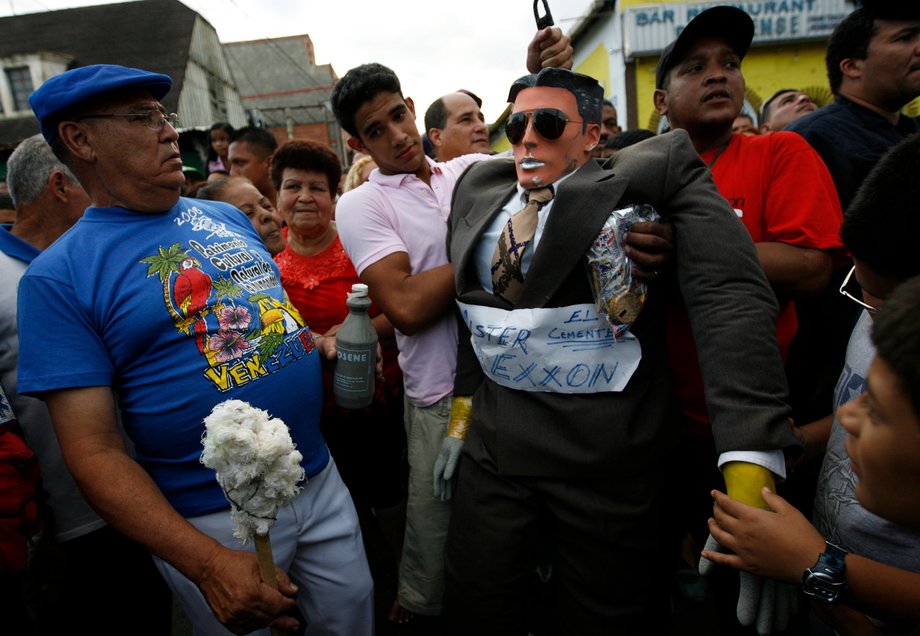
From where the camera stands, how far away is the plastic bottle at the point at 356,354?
198 cm

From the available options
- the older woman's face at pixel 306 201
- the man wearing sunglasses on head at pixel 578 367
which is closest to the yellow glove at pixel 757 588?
the man wearing sunglasses on head at pixel 578 367

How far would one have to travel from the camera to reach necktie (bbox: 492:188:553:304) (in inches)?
64.0

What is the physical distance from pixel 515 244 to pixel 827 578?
44.3 inches

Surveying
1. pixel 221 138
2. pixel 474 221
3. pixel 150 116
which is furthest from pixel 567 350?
pixel 221 138

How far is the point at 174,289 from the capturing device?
1.57m

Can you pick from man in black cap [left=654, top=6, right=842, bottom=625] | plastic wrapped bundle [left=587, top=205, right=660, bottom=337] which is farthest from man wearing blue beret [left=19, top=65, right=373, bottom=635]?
man in black cap [left=654, top=6, right=842, bottom=625]

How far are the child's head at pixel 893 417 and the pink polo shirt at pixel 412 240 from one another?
1.43 metres

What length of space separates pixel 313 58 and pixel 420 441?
127 feet

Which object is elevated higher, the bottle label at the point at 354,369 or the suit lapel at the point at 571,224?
the suit lapel at the point at 571,224

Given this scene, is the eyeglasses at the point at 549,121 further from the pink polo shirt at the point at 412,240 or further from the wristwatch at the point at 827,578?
the wristwatch at the point at 827,578

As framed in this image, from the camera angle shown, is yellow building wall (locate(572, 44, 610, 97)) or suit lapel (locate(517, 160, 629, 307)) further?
yellow building wall (locate(572, 44, 610, 97))

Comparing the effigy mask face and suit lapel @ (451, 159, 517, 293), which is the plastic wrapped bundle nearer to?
the effigy mask face

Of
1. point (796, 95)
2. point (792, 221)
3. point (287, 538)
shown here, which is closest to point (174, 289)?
point (287, 538)

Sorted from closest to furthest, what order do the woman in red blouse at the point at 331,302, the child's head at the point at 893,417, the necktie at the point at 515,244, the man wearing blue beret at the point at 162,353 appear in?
the child's head at the point at 893,417 < the man wearing blue beret at the point at 162,353 < the necktie at the point at 515,244 < the woman in red blouse at the point at 331,302
